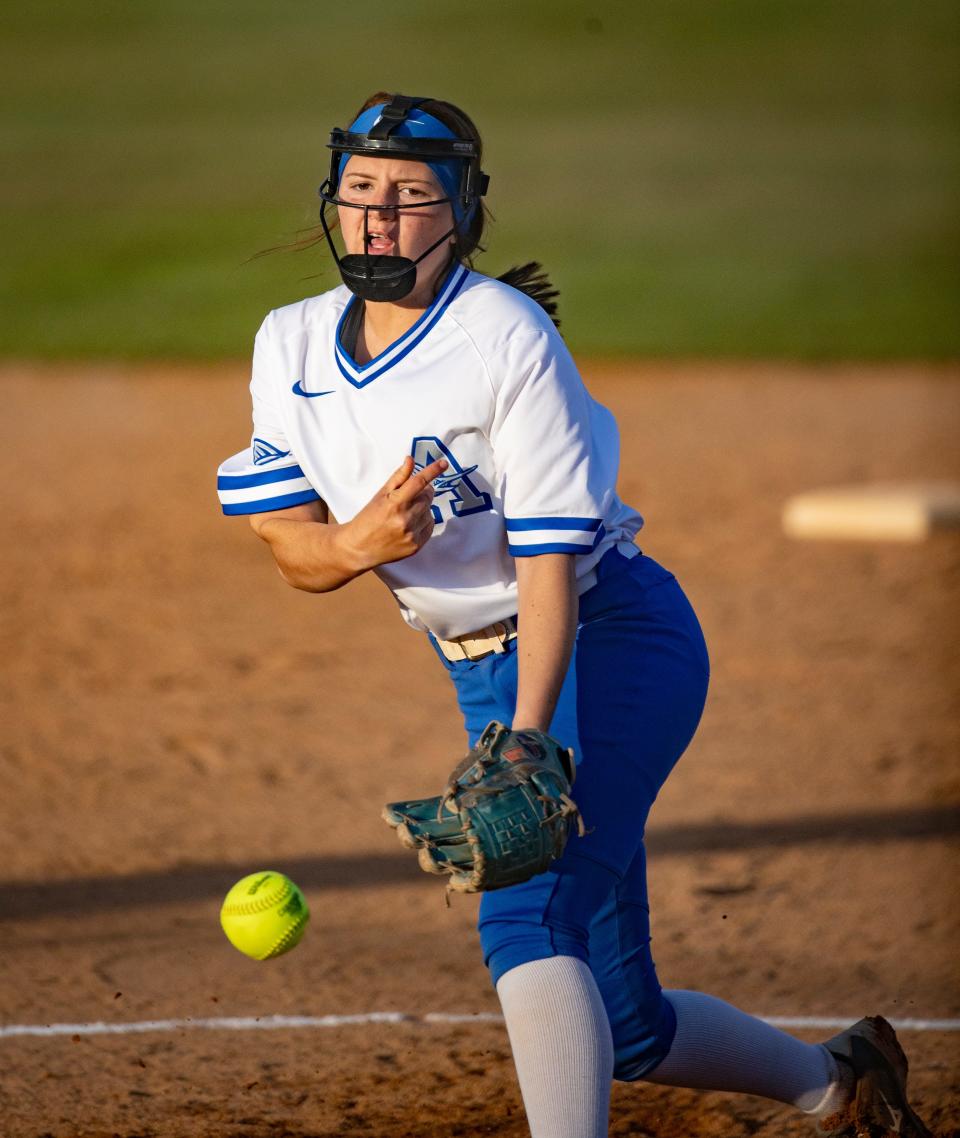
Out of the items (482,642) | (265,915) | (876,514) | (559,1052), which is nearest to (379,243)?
(482,642)

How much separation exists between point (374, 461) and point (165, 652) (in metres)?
4.13

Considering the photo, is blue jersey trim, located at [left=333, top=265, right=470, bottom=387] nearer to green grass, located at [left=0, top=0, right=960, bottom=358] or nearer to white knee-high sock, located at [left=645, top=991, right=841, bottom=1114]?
white knee-high sock, located at [left=645, top=991, right=841, bottom=1114]

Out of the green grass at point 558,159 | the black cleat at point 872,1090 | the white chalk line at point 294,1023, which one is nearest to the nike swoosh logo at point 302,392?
the black cleat at point 872,1090

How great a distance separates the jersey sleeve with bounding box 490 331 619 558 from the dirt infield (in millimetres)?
359

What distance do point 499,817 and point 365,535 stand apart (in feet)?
1.48

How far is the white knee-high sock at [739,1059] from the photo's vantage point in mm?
2572

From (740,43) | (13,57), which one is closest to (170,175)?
(13,57)

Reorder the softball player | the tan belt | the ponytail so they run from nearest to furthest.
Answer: the softball player
the tan belt
the ponytail

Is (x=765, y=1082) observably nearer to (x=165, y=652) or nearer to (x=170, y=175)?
(x=165, y=652)

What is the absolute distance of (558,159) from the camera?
23297 millimetres

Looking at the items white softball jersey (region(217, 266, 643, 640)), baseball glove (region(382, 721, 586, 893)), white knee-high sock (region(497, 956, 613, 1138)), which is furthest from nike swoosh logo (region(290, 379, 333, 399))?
white knee-high sock (region(497, 956, 613, 1138))

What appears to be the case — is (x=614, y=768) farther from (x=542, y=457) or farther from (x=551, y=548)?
(x=542, y=457)

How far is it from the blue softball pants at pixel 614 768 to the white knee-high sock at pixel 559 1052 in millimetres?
55

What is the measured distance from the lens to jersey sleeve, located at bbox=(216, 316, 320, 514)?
2553 millimetres
